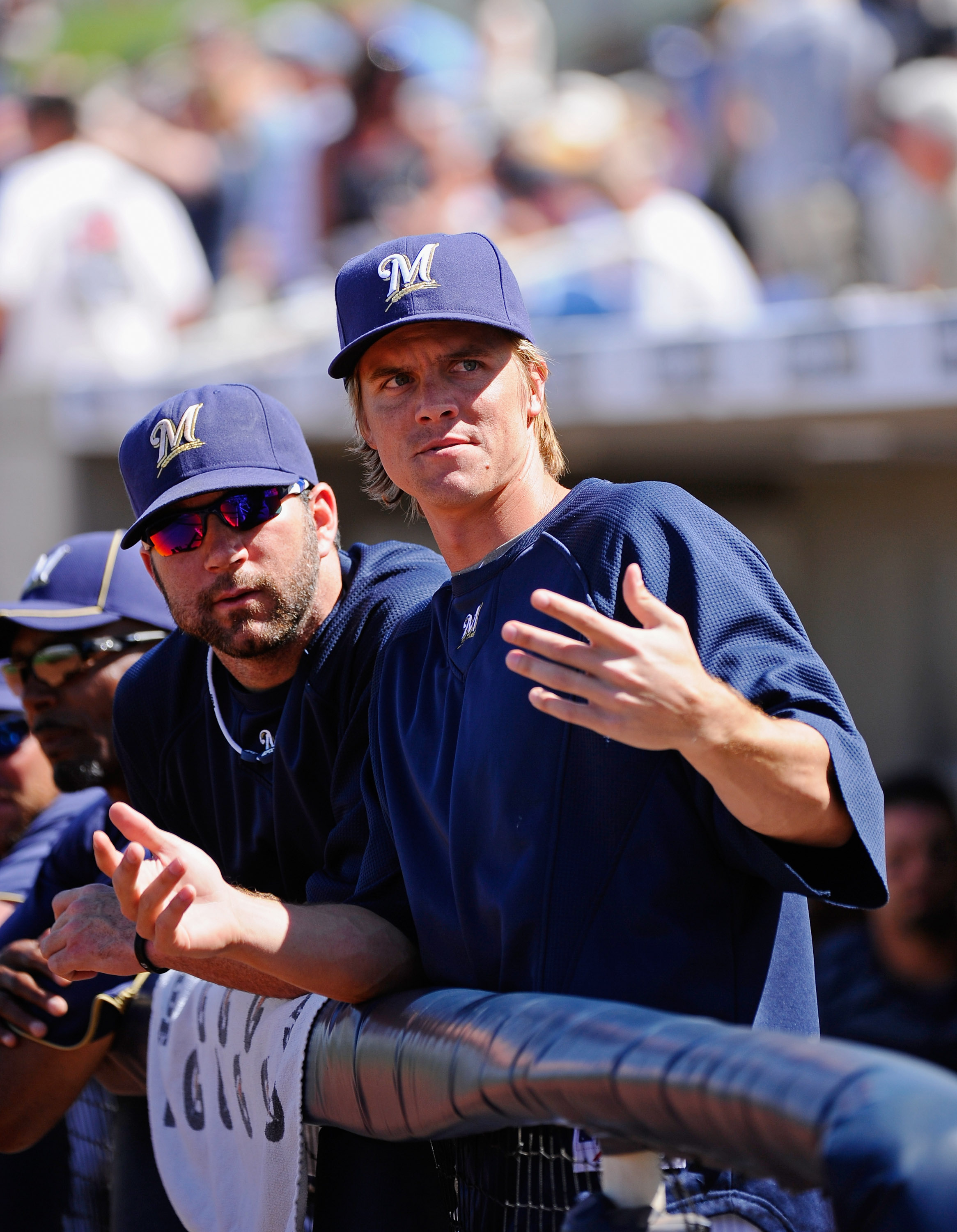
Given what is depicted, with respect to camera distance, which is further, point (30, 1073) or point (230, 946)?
point (30, 1073)

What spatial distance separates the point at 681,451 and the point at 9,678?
3416mm

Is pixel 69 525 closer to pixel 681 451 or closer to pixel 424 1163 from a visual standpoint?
pixel 681 451

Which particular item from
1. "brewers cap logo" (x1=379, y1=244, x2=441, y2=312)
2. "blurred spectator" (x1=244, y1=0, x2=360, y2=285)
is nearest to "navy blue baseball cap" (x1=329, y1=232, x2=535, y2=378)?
"brewers cap logo" (x1=379, y1=244, x2=441, y2=312)

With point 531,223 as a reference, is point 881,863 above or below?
below

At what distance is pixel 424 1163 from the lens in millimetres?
1866

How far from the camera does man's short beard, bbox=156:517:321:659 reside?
2162 mm

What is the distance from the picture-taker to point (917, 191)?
16.3 ft

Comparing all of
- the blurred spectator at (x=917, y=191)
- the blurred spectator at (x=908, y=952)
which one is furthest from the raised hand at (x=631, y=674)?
the blurred spectator at (x=917, y=191)

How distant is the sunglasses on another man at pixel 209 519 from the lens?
216cm

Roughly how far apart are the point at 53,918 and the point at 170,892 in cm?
113

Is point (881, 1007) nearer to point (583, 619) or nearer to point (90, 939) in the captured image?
point (90, 939)

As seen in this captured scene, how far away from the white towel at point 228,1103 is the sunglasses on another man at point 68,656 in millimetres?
748

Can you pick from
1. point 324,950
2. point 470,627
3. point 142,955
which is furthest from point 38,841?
point 470,627

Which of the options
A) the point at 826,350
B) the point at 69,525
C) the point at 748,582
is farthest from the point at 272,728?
the point at 69,525
